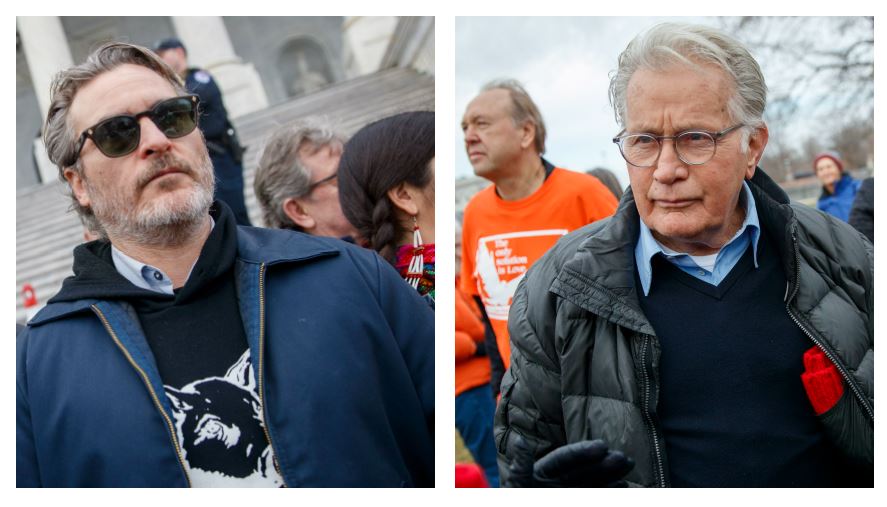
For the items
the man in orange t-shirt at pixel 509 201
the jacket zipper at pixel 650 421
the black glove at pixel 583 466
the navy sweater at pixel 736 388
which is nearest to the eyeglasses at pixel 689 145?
the navy sweater at pixel 736 388

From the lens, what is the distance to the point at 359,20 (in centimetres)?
285

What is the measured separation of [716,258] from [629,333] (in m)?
0.27

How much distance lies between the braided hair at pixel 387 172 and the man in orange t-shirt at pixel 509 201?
0.34 metres

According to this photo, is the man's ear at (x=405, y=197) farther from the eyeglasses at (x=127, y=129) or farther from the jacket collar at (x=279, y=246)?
the eyeglasses at (x=127, y=129)

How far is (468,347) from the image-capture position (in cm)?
278

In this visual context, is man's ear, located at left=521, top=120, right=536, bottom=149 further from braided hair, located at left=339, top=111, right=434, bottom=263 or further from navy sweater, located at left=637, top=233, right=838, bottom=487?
navy sweater, located at left=637, top=233, right=838, bottom=487

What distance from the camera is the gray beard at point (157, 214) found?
1.92m

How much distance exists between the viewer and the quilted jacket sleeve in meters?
1.76

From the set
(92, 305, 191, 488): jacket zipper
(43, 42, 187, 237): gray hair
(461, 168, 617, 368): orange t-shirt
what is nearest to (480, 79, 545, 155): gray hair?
(461, 168, 617, 368): orange t-shirt
